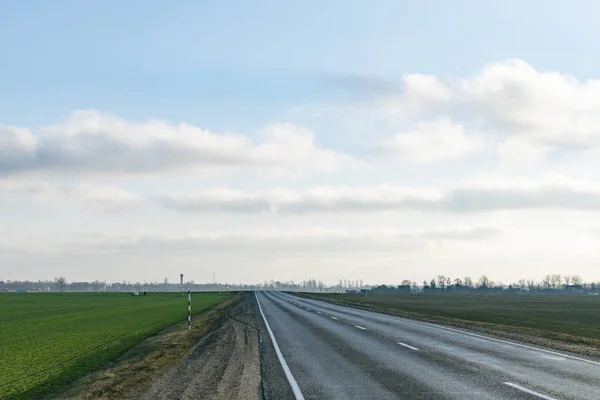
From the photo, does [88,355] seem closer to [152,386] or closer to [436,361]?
[152,386]

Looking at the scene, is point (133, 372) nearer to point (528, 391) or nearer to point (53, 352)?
point (53, 352)

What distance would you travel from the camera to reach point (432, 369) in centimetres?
1528

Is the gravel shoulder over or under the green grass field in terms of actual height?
over

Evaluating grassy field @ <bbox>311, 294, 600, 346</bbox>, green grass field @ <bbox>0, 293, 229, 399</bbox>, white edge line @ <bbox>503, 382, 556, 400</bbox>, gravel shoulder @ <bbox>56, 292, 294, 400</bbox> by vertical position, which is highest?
white edge line @ <bbox>503, 382, 556, 400</bbox>

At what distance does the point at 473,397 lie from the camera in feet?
37.5

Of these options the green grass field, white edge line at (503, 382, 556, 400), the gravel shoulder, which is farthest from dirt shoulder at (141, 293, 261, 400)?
white edge line at (503, 382, 556, 400)

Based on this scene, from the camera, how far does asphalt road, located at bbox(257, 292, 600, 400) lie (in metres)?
12.1

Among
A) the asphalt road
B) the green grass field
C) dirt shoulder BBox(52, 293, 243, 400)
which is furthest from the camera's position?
the green grass field

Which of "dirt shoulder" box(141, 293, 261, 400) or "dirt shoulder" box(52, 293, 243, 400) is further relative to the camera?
"dirt shoulder" box(52, 293, 243, 400)

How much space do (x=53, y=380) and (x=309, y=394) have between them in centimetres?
812

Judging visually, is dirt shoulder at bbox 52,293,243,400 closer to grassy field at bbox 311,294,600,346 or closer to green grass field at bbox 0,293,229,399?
green grass field at bbox 0,293,229,399

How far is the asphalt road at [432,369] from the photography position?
12.1m

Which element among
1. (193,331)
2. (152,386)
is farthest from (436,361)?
(193,331)

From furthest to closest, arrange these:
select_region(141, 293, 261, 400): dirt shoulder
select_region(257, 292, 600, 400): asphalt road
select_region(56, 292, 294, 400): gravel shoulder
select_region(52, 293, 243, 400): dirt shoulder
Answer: select_region(52, 293, 243, 400): dirt shoulder
select_region(56, 292, 294, 400): gravel shoulder
select_region(141, 293, 261, 400): dirt shoulder
select_region(257, 292, 600, 400): asphalt road
